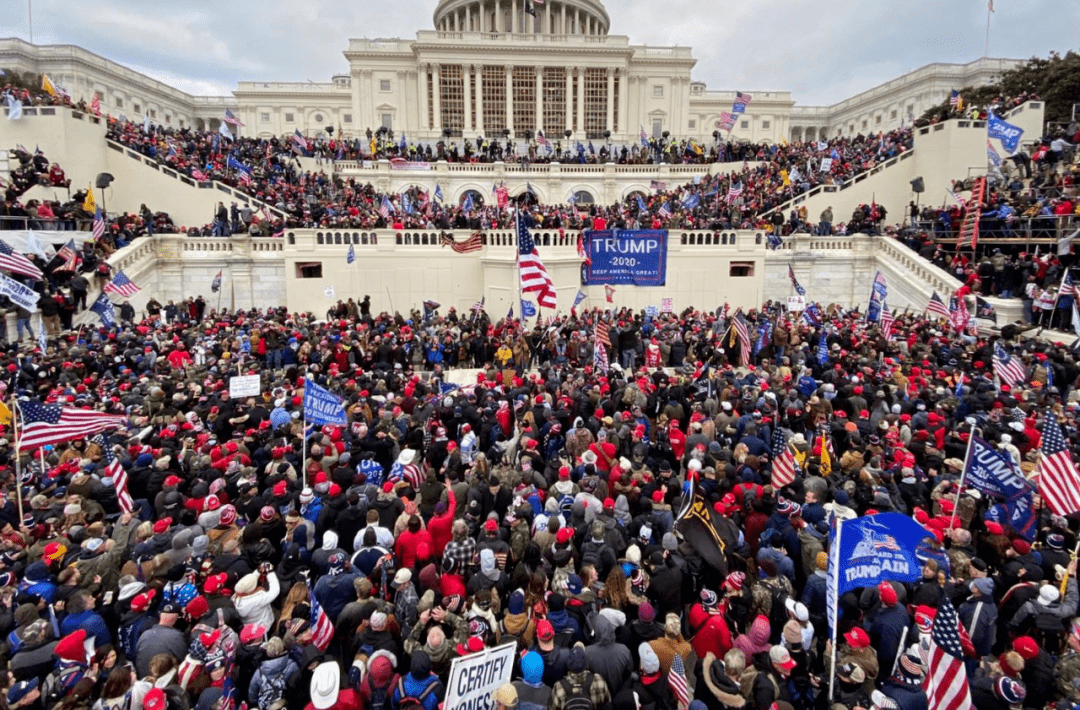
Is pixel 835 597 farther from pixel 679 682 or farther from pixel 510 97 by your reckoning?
pixel 510 97

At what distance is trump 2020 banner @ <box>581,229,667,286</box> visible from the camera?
22812 millimetres

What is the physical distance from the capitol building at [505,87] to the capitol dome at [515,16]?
0.15 meters

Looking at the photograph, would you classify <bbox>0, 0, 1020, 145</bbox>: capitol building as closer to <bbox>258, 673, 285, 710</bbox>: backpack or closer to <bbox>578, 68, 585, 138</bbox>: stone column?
<bbox>578, 68, 585, 138</bbox>: stone column

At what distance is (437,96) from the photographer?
60.2m

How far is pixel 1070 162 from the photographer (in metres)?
25.2

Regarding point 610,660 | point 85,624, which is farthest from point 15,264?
point 610,660

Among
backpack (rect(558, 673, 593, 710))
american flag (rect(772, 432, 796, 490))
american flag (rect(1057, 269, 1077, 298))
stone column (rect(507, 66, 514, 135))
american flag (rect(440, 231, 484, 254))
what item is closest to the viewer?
backpack (rect(558, 673, 593, 710))

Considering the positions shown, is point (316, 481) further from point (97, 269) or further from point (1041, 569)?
point (97, 269)

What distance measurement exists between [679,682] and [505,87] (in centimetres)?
6486

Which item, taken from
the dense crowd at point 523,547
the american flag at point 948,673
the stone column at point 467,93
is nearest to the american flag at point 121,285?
the dense crowd at point 523,547

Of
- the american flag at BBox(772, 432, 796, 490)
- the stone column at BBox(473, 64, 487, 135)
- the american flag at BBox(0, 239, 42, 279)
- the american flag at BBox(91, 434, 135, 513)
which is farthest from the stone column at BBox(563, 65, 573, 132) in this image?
the american flag at BBox(91, 434, 135, 513)

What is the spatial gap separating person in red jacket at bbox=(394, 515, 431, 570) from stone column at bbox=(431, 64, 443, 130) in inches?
2279

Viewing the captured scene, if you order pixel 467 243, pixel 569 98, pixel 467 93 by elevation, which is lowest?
pixel 467 243

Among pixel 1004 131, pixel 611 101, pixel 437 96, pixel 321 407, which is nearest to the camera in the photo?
pixel 321 407
